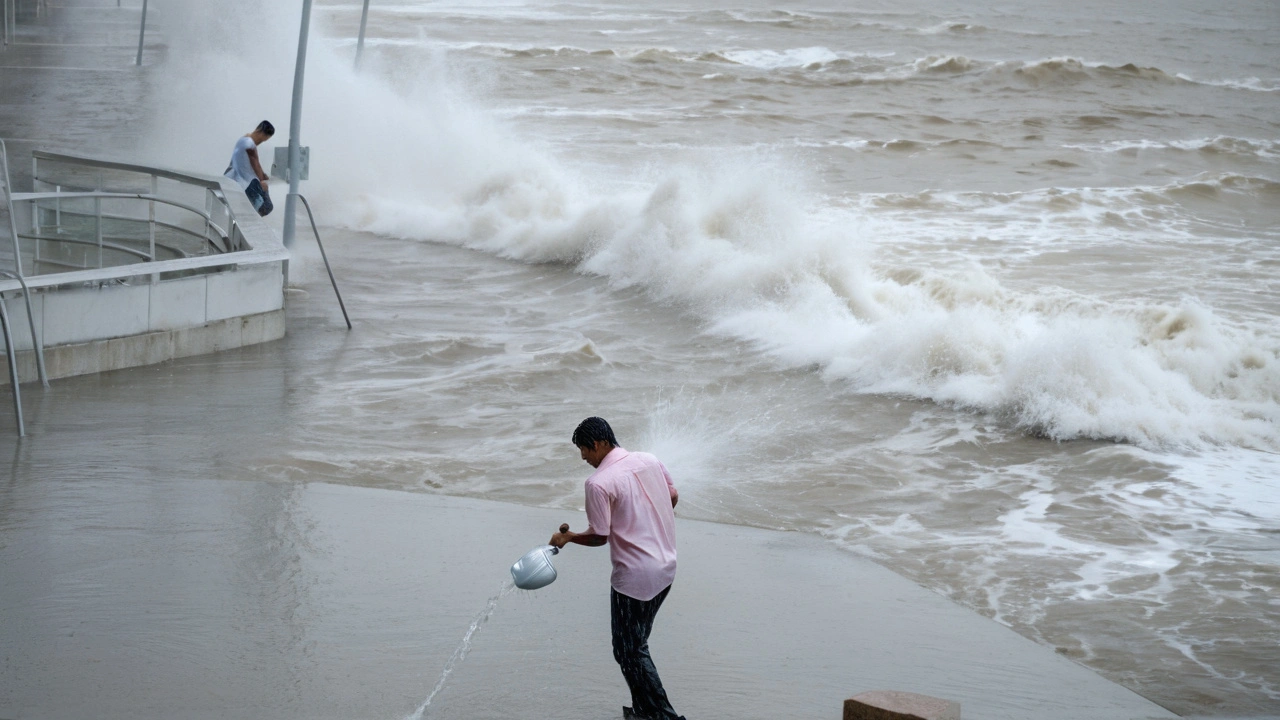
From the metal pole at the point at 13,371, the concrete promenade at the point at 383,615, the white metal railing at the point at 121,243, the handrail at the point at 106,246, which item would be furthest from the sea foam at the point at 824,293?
the metal pole at the point at 13,371

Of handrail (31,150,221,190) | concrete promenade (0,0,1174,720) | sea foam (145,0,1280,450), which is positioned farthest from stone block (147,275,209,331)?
sea foam (145,0,1280,450)

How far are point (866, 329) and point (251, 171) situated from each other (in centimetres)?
683

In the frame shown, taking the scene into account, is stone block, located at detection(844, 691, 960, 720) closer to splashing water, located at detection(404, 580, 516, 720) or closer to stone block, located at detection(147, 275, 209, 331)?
splashing water, located at detection(404, 580, 516, 720)

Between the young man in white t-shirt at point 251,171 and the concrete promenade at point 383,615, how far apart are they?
5.90m

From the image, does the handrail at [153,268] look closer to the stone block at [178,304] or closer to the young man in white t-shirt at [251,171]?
the stone block at [178,304]

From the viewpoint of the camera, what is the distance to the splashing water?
15.2 ft

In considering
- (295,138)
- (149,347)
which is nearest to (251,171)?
(295,138)

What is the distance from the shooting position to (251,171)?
13.4m

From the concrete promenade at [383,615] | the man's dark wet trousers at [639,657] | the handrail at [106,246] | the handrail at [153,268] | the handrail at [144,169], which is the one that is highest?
the handrail at [144,169]

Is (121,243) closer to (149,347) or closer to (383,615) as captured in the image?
(149,347)

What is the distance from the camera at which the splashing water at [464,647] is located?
4.63 meters

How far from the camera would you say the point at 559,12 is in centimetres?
7181

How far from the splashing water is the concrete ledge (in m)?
4.77

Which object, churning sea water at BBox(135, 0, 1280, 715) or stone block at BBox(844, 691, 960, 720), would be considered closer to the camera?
stone block at BBox(844, 691, 960, 720)
